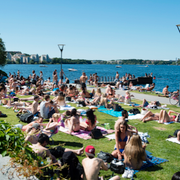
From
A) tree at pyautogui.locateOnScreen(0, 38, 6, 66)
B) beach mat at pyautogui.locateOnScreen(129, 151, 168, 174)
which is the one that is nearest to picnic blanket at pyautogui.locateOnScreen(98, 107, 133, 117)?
beach mat at pyautogui.locateOnScreen(129, 151, 168, 174)

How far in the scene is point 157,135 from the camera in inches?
300

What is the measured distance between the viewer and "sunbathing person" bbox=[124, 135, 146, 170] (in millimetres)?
4855

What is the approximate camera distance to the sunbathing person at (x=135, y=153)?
191 inches

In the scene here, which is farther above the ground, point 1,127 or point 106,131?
point 1,127

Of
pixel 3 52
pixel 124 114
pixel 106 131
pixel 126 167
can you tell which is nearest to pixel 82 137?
pixel 106 131

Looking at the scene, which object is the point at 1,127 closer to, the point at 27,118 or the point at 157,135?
the point at 27,118

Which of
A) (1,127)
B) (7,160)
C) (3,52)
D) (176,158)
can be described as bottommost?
(176,158)

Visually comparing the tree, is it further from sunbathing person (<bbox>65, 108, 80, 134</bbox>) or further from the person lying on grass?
the person lying on grass

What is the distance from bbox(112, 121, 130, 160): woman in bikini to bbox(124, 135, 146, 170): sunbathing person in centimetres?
55

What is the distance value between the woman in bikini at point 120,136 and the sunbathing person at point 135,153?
0.55 meters

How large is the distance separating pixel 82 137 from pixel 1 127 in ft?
14.1

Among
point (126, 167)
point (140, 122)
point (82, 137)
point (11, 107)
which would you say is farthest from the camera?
point (11, 107)

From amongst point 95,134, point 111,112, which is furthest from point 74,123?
point 111,112

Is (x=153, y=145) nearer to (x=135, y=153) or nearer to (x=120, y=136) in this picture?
(x=120, y=136)
